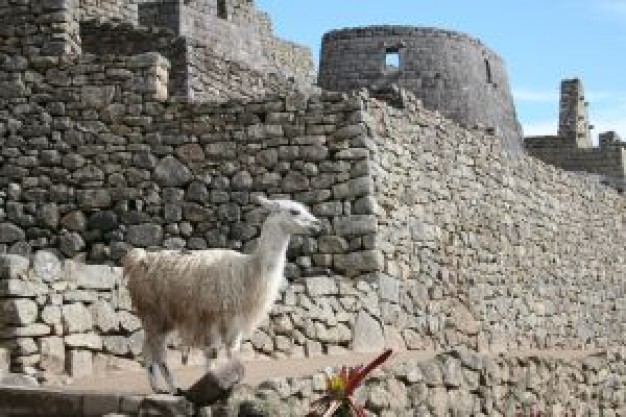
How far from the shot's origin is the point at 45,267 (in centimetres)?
820

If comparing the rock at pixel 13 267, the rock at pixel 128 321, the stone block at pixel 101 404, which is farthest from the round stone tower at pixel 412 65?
the stone block at pixel 101 404

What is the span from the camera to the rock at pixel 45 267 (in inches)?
321

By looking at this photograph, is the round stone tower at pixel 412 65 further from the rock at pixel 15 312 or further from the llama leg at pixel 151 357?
the llama leg at pixel 151 357

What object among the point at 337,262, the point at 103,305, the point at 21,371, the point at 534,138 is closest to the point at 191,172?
the point at 337,262

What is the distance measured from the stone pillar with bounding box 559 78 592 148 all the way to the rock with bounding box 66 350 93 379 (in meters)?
21.0

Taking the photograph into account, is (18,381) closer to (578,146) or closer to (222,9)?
(222,9)

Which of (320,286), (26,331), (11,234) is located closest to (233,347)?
(26,331)

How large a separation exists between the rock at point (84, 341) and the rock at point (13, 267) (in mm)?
598

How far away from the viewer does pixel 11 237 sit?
12352 mm

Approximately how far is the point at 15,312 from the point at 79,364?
695 millimetres

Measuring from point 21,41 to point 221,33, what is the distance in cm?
580

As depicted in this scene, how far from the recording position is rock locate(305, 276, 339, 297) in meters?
10.7

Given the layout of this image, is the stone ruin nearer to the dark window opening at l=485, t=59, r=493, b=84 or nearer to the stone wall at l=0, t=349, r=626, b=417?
the stone wall at l=0, t=349, r=626, b=417

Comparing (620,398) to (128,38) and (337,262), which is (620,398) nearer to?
(337,262)
